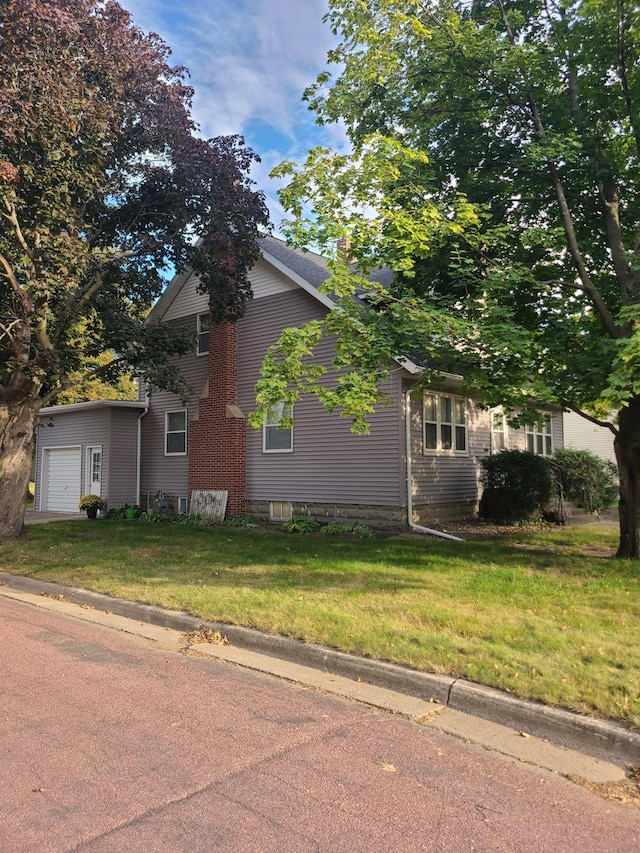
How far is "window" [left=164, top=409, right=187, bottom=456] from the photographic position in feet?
61.7

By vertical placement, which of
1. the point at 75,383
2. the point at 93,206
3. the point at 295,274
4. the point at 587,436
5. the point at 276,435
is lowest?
the point at 276,435

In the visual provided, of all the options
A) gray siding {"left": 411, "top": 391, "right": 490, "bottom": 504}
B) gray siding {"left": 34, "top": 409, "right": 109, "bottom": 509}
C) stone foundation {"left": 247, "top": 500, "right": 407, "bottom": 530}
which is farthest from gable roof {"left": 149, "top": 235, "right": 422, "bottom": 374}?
gray siding {"left": 34, "top": 409, "right": 109, "bottom": 509}

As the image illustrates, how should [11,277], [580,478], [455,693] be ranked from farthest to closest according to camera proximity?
[580,478] → [11,277] → [455,693]

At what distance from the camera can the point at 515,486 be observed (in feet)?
50.2

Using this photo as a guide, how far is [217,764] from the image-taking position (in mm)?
3797

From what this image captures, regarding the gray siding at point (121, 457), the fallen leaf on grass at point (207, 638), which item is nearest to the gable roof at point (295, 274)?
the gray siding at point (121, 457)

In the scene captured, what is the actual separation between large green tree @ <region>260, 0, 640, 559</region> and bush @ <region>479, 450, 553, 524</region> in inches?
192

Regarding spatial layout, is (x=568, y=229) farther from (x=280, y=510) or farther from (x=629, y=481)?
(x=280, y=510)

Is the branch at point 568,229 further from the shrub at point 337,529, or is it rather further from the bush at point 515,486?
the shrub at point 337,529

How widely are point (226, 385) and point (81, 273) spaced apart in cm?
606

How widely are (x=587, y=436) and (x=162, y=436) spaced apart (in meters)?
21.8

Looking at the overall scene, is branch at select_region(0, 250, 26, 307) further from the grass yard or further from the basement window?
the basement window

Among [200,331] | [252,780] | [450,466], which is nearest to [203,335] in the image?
[200,331]

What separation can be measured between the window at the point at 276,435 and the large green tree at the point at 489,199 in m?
5.97
